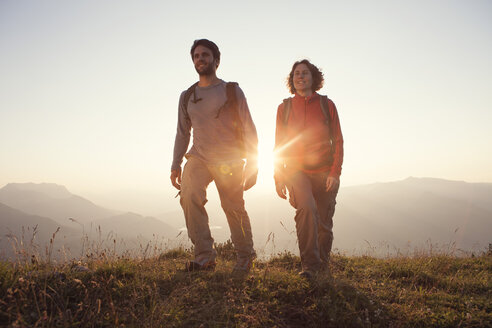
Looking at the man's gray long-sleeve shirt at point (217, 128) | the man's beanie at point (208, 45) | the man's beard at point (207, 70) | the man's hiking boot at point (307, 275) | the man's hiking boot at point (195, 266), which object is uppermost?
the man's beanie at point (208, 45)

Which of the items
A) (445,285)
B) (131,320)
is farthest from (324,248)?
(131,320)

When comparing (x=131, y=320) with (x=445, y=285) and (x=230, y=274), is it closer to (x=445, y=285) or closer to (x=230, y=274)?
(x=230, y=274)

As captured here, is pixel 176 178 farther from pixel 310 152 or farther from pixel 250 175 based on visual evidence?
pixel 310 152

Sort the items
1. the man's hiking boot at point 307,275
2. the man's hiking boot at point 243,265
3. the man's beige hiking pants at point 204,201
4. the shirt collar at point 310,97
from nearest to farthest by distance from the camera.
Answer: the man's hiking boot at point 307,275, the man's hiking boot at point 243,265, the man's beige hiking pants at point 204,201, the shirt collar at point 310,97

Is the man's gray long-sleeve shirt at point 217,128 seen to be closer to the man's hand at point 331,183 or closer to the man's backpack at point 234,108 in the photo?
the man's backpack at point 234,108

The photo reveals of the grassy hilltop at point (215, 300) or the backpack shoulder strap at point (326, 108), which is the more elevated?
the backpack shoulder strap at point (326, 108)

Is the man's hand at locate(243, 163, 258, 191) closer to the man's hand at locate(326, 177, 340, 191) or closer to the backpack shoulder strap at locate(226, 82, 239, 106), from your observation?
the backpack shoulder strap at locate(226, 82, 239, 106)

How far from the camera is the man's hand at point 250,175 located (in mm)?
4352

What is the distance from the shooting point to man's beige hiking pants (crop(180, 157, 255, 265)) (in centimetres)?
434

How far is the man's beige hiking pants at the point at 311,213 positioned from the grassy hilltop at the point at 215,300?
1.78 ft

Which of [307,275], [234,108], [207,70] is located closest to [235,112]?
[234,108]

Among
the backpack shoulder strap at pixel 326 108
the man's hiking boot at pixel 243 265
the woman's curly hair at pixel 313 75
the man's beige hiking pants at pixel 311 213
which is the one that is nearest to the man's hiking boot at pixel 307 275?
the man's beige hiking pants at pixel 311 213

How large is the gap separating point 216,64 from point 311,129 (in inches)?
74.9

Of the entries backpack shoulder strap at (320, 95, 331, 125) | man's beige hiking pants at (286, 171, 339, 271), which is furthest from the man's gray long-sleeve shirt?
backpack shoulder strap at (320, 95, 331, 125)
